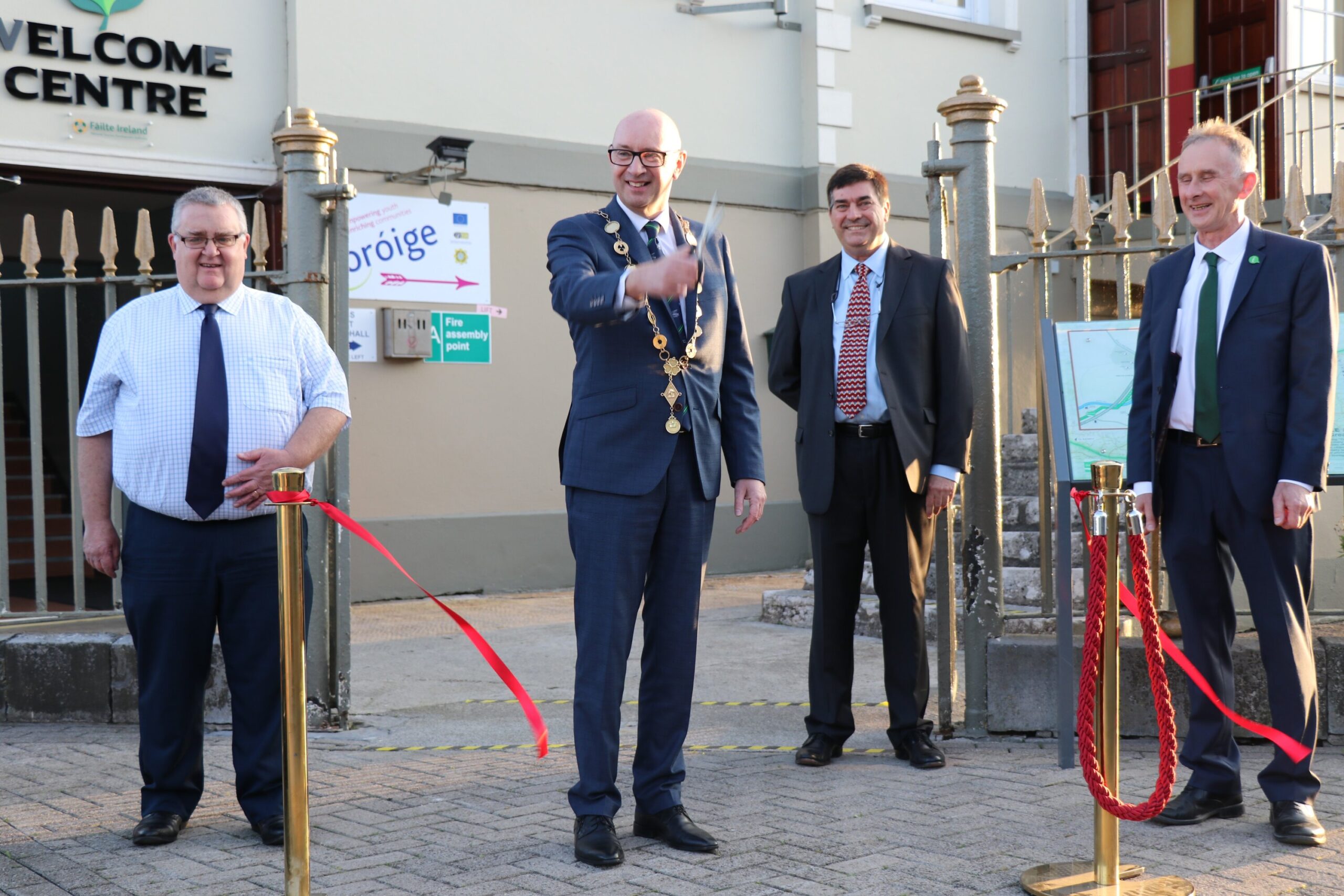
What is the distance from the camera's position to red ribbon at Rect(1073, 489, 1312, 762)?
3.21m

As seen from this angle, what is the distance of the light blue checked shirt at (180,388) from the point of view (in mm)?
3693

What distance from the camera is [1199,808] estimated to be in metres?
3.75

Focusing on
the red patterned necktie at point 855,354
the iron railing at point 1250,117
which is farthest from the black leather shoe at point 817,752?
the iron railing at point 1250,117

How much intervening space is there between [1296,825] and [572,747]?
2.42 meters

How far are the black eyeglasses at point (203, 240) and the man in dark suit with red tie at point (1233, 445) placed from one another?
2.73 m

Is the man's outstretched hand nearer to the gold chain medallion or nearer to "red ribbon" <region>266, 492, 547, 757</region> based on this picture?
the gold chain medallion

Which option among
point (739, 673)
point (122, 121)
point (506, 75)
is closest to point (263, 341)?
point (739, 673)

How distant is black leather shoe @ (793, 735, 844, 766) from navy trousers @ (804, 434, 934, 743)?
0.09 feet

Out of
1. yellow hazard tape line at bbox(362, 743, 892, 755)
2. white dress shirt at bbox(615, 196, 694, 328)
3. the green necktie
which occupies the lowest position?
yellow hazard tape line at bbox(362, 743, 892, 755)

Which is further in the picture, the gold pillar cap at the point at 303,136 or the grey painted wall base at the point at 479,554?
the grey painted wall base at the point at 479,554

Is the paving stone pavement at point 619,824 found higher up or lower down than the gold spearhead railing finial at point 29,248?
lower down

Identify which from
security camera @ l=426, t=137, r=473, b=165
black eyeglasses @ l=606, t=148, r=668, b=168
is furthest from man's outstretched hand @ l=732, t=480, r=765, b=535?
security camera @ l=426, t=137, r=473, b=165

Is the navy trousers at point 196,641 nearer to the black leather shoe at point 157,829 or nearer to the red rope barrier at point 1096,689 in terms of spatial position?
the black leather shoe at point 157,829

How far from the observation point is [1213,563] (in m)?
3.83
